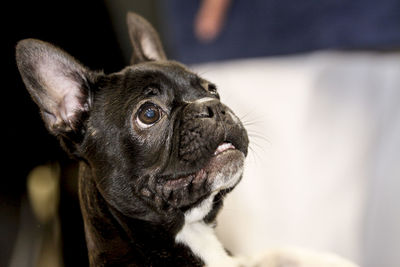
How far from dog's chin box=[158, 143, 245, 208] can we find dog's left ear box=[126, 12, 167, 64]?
17.6 inches

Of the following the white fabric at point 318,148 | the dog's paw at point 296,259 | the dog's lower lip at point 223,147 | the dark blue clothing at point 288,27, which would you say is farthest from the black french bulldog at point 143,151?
the dark blue clothing at point 288,27

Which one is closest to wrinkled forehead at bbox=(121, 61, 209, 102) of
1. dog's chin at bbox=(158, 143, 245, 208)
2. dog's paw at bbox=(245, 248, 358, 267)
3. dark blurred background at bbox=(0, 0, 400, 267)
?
dog's chin at bbox=(158, 143, 245, 208)

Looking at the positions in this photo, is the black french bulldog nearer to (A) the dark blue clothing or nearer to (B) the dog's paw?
(B) the dog's paw

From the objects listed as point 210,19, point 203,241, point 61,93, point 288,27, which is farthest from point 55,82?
point 288,27

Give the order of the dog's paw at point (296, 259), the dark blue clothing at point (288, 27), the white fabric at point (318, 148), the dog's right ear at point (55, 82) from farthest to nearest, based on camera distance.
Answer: the white fabric at point (318, 148) < the dark blue clothing at point (288, 27) < the dog's paw at point (296, 259) < the dog's right ear at point (55, 82)

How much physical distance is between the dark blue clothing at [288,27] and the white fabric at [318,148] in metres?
0.11

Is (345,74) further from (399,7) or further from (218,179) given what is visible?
(218,179)

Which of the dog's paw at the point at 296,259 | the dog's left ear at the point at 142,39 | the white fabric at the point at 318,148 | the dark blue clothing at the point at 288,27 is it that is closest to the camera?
the dog's paw at the point at 296,259

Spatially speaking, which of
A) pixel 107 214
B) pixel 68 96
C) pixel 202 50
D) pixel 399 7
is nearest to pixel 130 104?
pixel 68 96

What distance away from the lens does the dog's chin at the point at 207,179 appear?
1221 millimetres

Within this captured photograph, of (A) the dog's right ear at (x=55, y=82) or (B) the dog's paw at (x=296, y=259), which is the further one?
(B) the dog's paw at (x=296, y=259)

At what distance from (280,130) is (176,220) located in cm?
100

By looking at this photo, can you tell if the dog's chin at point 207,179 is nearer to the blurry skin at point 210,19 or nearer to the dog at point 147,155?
the dog at point 147,155

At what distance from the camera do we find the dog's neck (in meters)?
1.31
